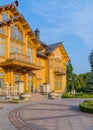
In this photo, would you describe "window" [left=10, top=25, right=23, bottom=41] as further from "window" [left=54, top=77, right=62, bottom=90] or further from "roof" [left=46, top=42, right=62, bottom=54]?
"window" [left=54, top=77, right=62, bottom=90]

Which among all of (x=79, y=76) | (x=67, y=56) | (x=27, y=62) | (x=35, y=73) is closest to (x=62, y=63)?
(x=67, y=56)

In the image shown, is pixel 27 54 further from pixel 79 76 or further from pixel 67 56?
pixel 79 76

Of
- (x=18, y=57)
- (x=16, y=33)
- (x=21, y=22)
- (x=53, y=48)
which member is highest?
(x=21, y=22)

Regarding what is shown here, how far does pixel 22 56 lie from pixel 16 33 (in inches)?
131

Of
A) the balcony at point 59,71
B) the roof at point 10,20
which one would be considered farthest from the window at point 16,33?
the balcony at point 59,71

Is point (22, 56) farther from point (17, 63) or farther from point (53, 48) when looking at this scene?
point (53, 48)

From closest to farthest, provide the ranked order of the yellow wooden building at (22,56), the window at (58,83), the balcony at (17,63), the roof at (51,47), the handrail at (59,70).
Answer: the balcony at (17,63) → the yellow wooden building at (22,56) → the roof at (51,47) → the handrail at (59,70) → the window at (58,83)

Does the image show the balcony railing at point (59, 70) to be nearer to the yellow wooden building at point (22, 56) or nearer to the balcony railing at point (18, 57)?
the yellow wooden building at point (22, 56)

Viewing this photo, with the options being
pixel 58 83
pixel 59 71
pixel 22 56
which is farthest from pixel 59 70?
pixel 22 56

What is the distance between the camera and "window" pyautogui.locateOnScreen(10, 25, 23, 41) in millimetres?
29995

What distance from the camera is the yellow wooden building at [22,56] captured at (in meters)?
28.4

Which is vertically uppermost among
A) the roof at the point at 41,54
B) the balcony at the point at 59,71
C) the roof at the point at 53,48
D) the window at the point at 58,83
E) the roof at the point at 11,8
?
the roof at the point at 11,8

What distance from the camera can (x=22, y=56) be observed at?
2944 centimetres

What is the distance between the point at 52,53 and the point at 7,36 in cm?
1066
